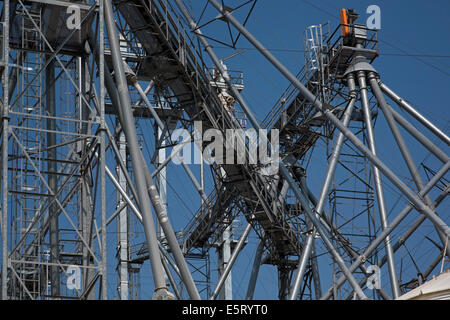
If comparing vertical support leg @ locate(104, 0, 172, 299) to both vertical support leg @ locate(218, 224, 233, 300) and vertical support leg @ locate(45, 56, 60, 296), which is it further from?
vertical support leg @ locate(218, 224, 233, 300)

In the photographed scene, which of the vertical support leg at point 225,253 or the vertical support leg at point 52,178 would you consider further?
the vertical support leg at point 225,253

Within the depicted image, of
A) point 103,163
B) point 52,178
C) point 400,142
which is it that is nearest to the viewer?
point 103,163

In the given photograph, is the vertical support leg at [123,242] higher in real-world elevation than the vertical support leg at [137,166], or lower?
higher

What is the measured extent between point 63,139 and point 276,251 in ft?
46.0

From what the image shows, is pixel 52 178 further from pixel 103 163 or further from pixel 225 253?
pixel 225 253

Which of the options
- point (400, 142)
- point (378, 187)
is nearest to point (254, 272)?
point (378, 187)

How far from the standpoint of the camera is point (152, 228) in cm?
2675

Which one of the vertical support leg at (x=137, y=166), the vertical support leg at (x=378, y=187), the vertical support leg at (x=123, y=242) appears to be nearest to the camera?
the vertical support leg at (x=137, y=166)

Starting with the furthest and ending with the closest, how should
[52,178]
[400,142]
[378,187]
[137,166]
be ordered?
1. [400,142]
2. [378,187]
3. [52,178]
4. [137,166]

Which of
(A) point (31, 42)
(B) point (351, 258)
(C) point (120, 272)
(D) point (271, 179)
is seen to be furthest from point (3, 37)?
(C) point (120, 272)

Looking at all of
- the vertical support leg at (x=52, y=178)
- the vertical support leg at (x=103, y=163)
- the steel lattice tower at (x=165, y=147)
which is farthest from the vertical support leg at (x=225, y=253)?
the vertical support leg at (x=103, y=163)

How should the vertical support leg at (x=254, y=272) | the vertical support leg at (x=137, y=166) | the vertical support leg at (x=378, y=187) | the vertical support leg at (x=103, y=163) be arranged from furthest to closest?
1. the vertical support leg at (x=254, y=272)
2. the vertical support leg at (x=378, y=187)
3. the vertical support leg at (x=103, y=163)
4. the vertical support leg at (x=137, y=166)

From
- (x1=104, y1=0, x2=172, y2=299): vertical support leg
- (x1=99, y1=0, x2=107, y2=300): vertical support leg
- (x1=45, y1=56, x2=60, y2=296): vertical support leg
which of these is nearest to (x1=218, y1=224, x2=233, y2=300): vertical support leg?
(x1=45, y1=56, x2=60, y2=296): vertical support leg

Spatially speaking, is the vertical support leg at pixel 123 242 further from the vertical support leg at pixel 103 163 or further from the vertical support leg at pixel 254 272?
the vertical support leg at pixel 103 163
